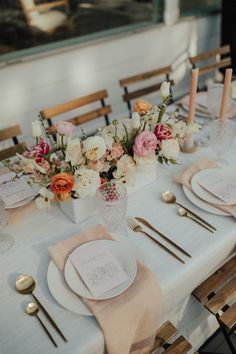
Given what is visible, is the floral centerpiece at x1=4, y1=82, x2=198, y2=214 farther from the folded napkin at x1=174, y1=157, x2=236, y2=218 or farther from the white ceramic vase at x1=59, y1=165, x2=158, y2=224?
the folded napkin at x1=174, y1=157, x2=236, y2=218

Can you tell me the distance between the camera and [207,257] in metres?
1.05

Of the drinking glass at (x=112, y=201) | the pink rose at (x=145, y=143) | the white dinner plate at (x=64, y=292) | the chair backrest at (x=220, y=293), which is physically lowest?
the chair backrest at (x=220, y=293)

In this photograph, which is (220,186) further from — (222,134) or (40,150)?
(40,150)

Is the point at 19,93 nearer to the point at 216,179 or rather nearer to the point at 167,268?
the point at 216,179

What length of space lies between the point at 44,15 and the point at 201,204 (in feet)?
7.65

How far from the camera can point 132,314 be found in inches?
35.1

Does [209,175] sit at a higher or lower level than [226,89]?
lower

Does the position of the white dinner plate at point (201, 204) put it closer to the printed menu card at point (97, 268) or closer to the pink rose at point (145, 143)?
the pink rose at point (145, 143)

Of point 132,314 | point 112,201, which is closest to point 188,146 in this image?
point 112,201

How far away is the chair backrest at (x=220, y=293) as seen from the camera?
1.17 meters

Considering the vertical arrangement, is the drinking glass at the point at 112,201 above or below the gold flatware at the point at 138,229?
above

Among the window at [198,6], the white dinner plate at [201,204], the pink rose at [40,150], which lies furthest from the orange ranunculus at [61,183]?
the window at [198,6]

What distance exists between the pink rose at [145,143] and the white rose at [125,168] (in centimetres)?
4

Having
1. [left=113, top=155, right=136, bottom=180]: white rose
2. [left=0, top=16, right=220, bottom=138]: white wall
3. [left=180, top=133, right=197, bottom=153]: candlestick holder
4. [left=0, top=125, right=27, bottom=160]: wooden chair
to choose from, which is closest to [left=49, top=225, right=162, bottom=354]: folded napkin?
[left=113, top=155, right=136, bottom=180]: white rose
